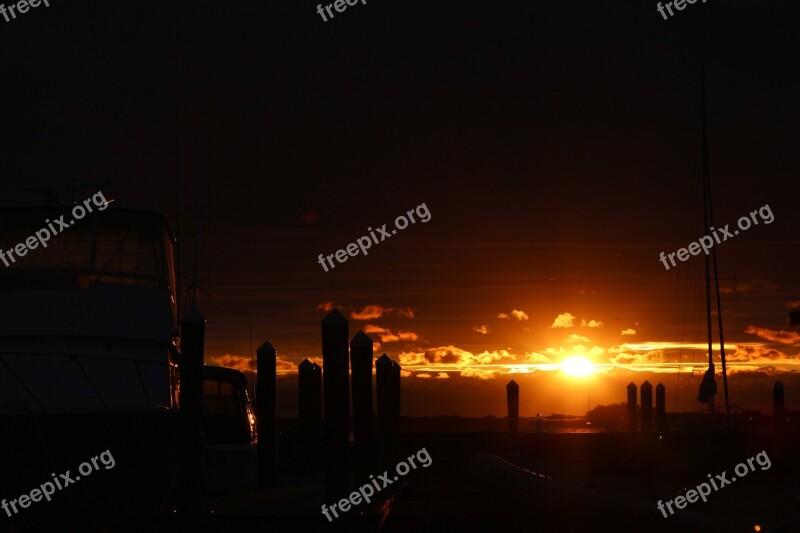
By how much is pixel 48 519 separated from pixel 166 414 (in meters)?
2.27

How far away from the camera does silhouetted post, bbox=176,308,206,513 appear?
18094 millimetres

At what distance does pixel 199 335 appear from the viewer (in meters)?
18.8

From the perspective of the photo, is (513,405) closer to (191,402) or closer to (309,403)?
(309,403)

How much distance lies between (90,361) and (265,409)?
1025 cm

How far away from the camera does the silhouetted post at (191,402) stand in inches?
712

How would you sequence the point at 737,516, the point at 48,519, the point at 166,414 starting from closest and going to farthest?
the point at 48,519
the point at 166,414
the point at 737,516

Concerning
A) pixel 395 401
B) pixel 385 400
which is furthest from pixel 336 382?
pixel 395 401

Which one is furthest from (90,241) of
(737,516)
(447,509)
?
(737,516)

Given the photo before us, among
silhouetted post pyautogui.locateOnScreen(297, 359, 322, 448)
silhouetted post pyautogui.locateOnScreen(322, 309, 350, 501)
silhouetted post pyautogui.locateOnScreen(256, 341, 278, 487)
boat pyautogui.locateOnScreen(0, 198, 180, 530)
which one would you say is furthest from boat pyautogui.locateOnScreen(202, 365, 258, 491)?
silhouetted post pyautogui.locateOnScreen(297, 359, 322, 448)

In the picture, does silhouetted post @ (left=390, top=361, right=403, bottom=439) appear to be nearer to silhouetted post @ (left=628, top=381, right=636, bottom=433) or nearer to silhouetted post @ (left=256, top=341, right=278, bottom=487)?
silhouetted post @ (left=256, top=341, right=278, bottom=487)

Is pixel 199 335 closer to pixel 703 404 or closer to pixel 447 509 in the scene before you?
pixel 447 509

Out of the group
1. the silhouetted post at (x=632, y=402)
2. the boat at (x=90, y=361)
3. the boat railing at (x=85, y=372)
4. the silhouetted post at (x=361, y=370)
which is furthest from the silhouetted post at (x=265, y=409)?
the silhouetted post at (x=632, y=402)

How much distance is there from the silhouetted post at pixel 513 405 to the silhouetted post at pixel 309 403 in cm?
1102

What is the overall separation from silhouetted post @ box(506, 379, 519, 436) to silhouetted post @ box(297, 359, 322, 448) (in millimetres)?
11017
